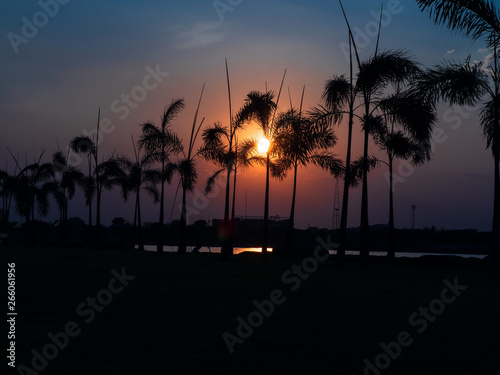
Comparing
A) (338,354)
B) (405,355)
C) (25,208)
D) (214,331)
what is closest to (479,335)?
(405,355)

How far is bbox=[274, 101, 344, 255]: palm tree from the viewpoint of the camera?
2545 centimetres

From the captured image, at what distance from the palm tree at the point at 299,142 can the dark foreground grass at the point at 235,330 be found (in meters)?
11.5

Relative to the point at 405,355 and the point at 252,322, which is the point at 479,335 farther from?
the point at 252,322

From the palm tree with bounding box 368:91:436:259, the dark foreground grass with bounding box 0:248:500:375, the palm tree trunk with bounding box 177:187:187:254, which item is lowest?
the dark foreground grass with bounding box 0:248:500:375

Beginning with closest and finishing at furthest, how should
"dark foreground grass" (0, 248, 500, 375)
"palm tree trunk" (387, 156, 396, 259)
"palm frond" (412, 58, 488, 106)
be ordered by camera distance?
"dark foreground grass" (0, 248, 500, 375), "palm frond" (412, 58, 488, 106), "palm tree trunk" (387, 156, 396, 259)

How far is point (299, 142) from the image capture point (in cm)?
2580

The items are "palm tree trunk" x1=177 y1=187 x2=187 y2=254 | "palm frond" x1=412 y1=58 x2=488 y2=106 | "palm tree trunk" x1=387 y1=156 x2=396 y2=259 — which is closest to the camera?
"palm frond" x1=412 y1=58 x2=488 y2=106

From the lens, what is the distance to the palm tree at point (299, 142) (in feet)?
83.5

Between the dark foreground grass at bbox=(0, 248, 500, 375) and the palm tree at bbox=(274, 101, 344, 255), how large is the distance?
1151cm

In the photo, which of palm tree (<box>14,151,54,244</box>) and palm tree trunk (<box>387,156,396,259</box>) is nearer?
palm tree trunk (<box>387,156,396,259</box>)

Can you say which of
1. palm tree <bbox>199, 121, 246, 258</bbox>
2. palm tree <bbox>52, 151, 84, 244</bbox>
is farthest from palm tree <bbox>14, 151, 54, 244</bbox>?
palm tree <bbox>199, 121, 246, 258</bbox>

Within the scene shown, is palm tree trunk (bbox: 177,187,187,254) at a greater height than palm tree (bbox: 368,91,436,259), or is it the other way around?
palm tree (bbox: 368,91,436,259)

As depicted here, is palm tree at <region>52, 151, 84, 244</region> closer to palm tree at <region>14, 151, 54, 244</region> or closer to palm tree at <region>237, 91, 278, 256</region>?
palm tree at <region>14, 151, 54, 244</region>

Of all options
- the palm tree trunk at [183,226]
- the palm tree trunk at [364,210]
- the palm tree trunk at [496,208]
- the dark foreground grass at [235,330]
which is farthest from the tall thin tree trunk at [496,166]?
the palm tree trunk at [183,226]
